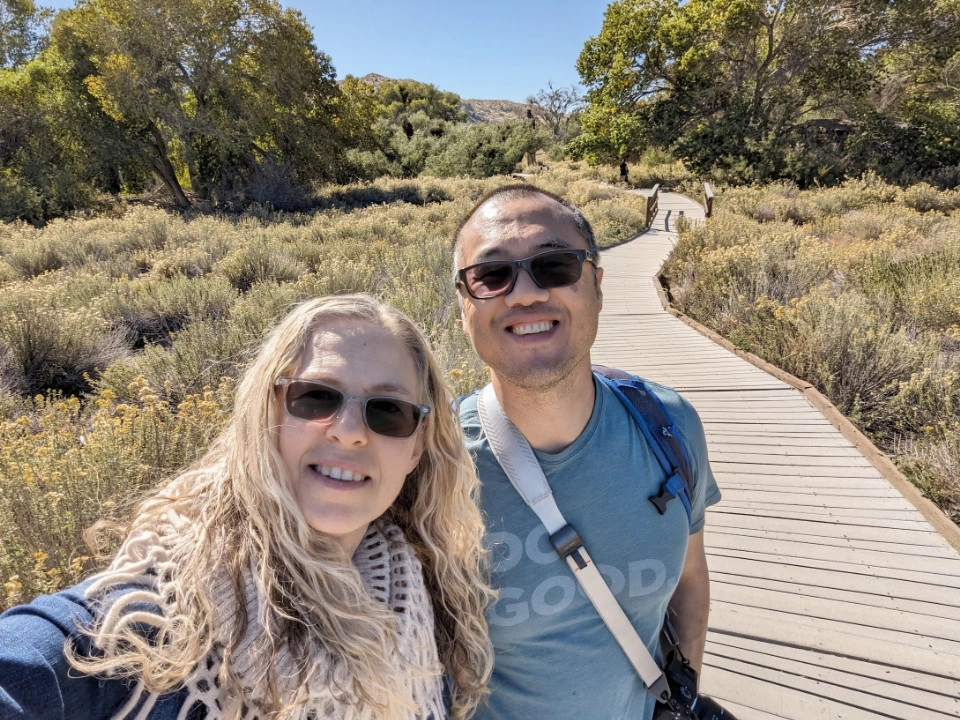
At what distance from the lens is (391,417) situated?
4.06 ft

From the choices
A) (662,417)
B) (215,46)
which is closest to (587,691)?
(662,417)

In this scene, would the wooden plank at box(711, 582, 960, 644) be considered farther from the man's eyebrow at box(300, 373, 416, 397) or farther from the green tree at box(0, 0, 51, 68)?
the green tree at box(0, 0, 51, 68)

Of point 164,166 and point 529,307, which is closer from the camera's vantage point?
point 529,307

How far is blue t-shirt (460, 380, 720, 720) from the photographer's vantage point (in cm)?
136

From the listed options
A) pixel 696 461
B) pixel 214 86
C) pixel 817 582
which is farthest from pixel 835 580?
pixel 214 86

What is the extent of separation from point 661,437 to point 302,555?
1014mm

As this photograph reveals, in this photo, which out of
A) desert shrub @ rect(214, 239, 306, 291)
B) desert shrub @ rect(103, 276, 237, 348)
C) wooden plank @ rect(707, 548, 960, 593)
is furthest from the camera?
desert shrub @ rect(214, 239, 306, 291)

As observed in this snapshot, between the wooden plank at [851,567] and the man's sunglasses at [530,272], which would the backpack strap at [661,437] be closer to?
the man's sunglasses at [530,272]

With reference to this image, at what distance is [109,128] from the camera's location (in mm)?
20672

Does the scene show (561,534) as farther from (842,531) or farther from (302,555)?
(842,531)

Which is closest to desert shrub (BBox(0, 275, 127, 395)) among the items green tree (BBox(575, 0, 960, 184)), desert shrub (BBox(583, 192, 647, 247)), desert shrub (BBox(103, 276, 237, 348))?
desert shrub (BBox(103, 276, 237, 348))

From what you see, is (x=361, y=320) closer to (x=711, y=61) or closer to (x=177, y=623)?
(x=177, y=623)

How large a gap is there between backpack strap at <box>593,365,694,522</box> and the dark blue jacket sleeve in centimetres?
121

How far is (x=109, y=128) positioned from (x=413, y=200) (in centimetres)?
1197
